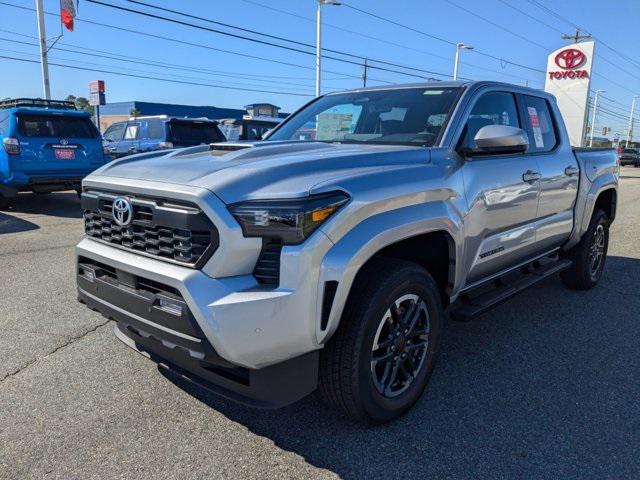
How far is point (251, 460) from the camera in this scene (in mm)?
2547

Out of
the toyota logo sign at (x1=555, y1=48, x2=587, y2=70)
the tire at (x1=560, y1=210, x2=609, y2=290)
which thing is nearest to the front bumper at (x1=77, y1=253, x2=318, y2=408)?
the tire at (x1=560, y1=210, x2=609, y2=290)

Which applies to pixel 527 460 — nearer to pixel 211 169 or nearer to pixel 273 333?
pixel 273 333

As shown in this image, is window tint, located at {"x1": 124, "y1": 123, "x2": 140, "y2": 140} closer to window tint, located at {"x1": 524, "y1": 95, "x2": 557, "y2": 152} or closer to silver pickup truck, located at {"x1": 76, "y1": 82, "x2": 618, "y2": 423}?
silver pickup truck, located at {"x1": 76, "y1": 82, "x2": 618, "y2": 423}

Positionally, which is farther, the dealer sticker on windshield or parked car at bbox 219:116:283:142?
parked car at bbox 219:116:283:142

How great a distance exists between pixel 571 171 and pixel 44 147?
346 inches

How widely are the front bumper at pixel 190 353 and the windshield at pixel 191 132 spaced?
10690mm

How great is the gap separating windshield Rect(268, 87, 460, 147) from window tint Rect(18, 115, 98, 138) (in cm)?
713

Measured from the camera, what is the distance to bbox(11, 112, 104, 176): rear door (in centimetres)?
935

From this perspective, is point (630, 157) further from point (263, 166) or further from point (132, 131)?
point (263, 166)

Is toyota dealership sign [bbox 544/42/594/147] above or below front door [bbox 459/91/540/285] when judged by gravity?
above

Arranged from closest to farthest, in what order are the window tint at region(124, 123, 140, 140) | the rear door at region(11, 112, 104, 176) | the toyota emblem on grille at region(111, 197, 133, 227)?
1. the toyota emblem on grille at region(111, 197, 133, 227)
2. the rear door at region(11, 112, 104, 176)
3. the window tint at region(124, 123, 140, 140)

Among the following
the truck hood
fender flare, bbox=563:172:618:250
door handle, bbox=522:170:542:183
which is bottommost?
fender flare, bbox=563:172:618:250

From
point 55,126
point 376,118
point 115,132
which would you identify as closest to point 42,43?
point 115,132

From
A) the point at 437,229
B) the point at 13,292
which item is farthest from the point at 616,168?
the point at 13,292
